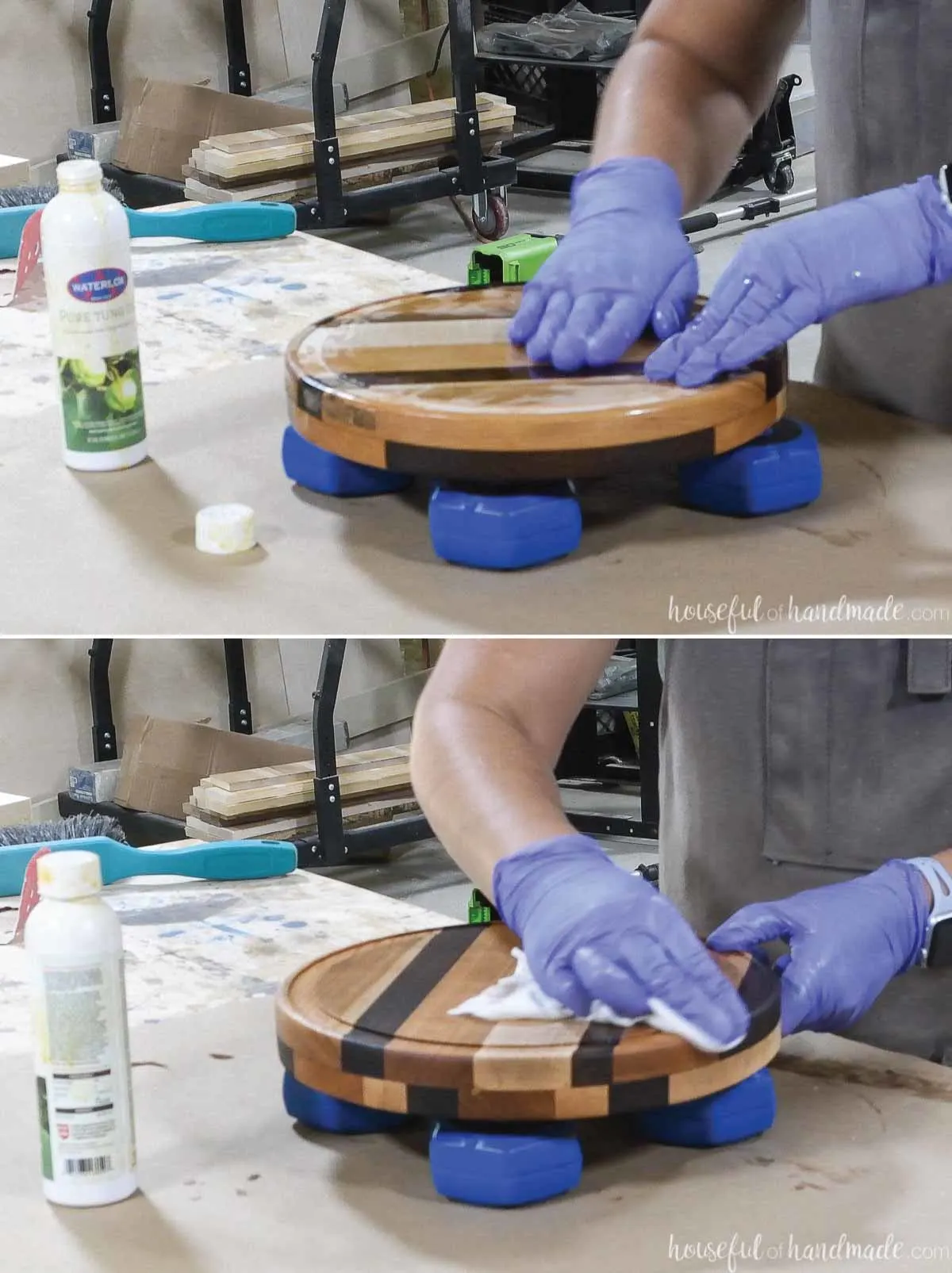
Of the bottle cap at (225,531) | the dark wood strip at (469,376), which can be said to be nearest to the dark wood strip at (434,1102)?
the bottle cap at (225,531)

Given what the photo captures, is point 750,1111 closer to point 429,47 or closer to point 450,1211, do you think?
A: point 450,1211

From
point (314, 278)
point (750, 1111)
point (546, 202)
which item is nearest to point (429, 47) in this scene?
point (546, 202)

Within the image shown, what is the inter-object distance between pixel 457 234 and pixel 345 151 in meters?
1.33

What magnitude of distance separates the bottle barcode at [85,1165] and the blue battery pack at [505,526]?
0.52 meters

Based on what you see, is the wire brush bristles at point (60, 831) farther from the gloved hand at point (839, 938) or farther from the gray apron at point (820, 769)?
the gloved hand at point (839, 938)

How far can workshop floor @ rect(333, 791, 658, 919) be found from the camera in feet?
14.9

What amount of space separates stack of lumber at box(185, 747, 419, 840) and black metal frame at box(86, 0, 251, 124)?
220 centimetres

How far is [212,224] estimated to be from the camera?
229 cm

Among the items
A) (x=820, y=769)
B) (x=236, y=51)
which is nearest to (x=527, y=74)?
(x=236, y=51)

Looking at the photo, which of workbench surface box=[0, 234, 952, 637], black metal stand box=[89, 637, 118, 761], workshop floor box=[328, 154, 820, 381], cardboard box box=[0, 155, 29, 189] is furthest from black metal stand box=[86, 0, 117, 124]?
workbench surface box=[0, 234, 952, 637]

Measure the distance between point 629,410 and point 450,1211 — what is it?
1.97 ft

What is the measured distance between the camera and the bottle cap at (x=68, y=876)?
4.08ft

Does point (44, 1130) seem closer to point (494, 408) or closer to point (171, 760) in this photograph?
point (494, 408)

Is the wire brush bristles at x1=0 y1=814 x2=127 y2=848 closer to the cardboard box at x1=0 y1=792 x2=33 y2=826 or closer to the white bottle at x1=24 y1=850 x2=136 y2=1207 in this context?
the cardboard box at x1=0 y1=792 x2=33 y2=826
